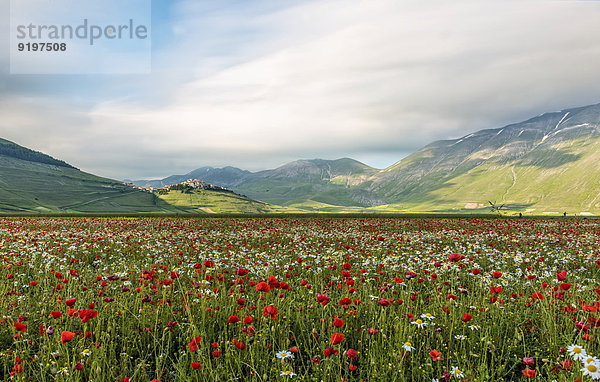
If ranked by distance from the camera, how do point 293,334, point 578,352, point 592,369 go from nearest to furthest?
point 592,369 → point 578,352 → point 293,334

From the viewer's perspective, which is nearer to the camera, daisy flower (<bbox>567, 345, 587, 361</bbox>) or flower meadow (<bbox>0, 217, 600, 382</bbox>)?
daisy flower (<bbox>567, 345, 587, 361</bbox>)

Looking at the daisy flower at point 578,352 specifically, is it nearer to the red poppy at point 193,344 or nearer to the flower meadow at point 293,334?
the flower meadow at point 293,334

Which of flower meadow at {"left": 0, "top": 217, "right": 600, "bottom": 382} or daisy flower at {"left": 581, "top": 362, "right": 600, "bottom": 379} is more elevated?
daisy flower at {"left": 581, "top": 362, "right": 600, "bottom": 379}

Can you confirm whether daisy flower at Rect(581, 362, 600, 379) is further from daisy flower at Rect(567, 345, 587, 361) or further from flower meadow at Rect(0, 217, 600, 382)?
daisy flower at Rect(567, 345, 587, 361)

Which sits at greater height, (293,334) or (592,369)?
(592,369)

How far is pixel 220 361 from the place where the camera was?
4.32m

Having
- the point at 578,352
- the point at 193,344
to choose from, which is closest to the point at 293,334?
the point at 193,344

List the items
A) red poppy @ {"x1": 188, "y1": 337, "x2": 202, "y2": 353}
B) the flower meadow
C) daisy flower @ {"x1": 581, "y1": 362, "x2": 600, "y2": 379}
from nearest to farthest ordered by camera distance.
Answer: daisy flower @ {"x1": 581, "y1": 362, "x2": 600, "y2": 379} → red poppy @ {"x1": 188, "y1": 337, "x2": 202, "y2": 353} → the flower meadow

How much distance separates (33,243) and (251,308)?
1314 cm

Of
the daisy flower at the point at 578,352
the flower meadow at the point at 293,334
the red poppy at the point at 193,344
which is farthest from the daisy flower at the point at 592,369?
the red poppy at the point at 193,344

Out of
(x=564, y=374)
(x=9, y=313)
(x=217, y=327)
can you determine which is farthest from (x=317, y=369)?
(x=9, y=313)

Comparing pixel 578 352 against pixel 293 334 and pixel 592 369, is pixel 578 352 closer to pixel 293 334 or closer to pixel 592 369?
pixel 592 369

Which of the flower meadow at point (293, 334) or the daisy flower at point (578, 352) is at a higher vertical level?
the daisy flower at point (578, 352)

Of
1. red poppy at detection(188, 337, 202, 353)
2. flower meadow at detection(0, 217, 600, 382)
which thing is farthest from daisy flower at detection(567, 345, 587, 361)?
red poppy at detection(188, 337, 202, 353)
